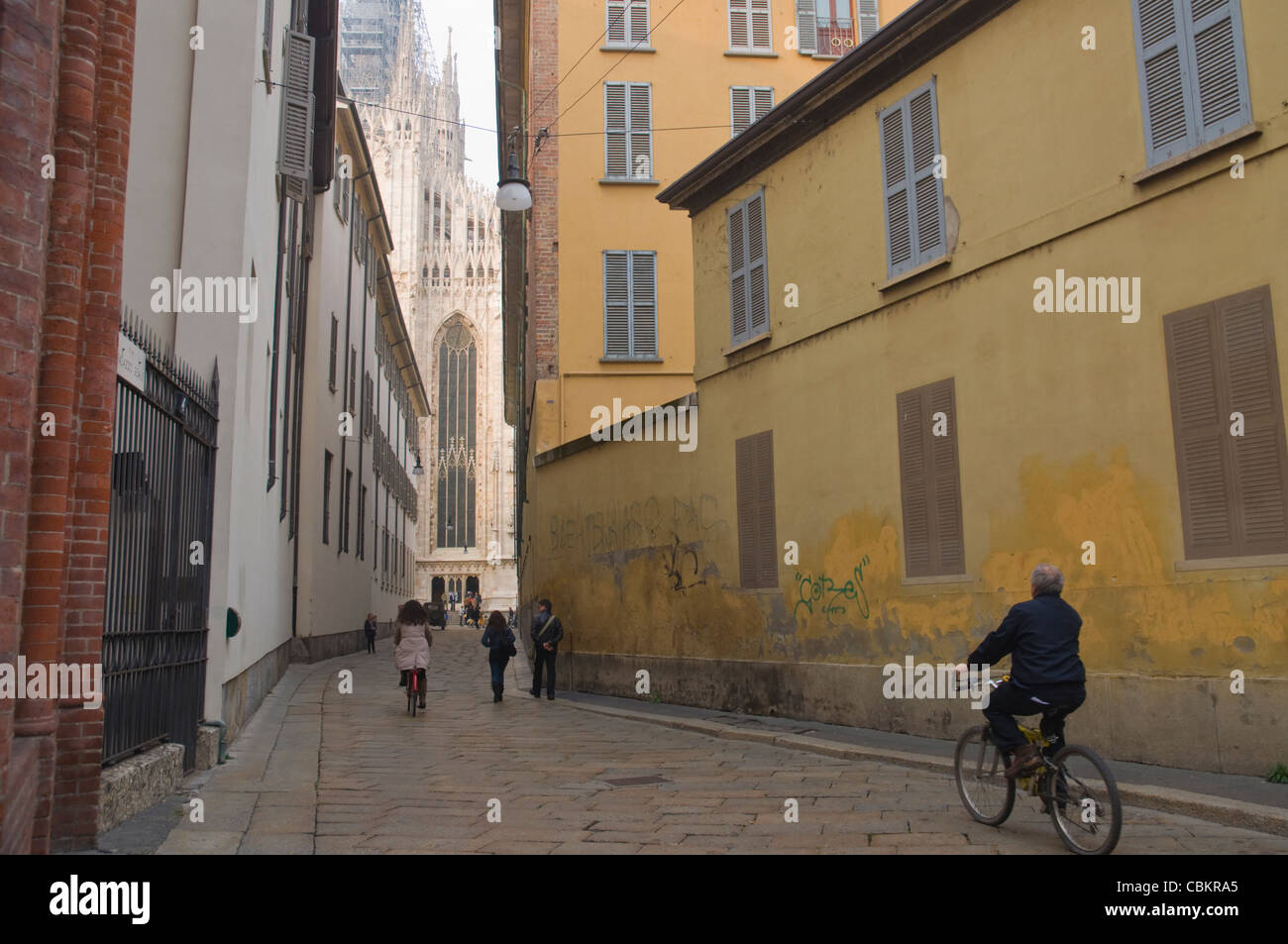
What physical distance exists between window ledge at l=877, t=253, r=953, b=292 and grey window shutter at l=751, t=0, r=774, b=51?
41.9ft

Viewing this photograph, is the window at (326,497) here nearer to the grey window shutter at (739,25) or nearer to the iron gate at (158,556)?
the grey window shutter at (739,25)

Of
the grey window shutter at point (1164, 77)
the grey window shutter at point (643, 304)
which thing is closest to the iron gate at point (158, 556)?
the grey window shutter at point (1164, 77)

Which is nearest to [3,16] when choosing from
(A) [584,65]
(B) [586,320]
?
(B) [586,320]

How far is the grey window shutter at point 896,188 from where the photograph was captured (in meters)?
10.9

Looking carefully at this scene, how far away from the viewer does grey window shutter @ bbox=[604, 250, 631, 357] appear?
803 inches

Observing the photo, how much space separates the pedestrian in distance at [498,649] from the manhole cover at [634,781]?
7149mm

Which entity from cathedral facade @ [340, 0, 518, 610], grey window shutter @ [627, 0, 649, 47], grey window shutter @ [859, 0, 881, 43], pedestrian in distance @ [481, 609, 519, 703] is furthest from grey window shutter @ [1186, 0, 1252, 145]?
cathedral facade @ [340, 0, 518, 610]

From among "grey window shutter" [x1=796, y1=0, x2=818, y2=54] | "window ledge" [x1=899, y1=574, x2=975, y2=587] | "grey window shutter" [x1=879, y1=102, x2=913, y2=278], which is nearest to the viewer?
"window ledge" [x1=899, y1=574, x2=975, y2=587]

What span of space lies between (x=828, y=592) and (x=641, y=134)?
1237cm

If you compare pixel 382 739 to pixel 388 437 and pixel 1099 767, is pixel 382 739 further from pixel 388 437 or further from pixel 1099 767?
pixel 388 437

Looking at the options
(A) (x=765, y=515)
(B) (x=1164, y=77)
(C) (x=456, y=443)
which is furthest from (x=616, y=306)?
(C) (x=456, y=443)

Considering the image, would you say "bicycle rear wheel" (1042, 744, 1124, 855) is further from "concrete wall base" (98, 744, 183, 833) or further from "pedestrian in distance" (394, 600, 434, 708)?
"pedestrian in distance" (394, 600, 434, 708)

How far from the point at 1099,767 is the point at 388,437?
36651mm

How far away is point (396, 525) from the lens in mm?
45406
